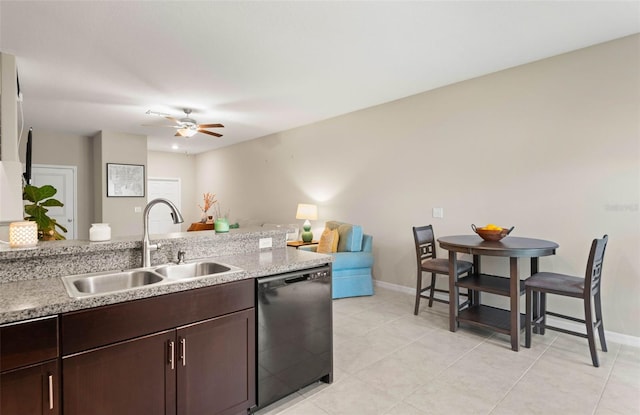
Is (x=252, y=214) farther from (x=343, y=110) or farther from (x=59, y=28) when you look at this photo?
(x=59, y=28)

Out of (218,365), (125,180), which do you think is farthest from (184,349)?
(125,180)

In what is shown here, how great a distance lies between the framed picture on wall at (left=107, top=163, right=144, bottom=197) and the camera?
6641mm

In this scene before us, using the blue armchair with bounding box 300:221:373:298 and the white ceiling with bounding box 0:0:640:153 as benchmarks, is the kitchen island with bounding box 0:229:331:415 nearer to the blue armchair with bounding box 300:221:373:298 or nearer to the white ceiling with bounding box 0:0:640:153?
the white ceiling with bounding box 0:0:640:153

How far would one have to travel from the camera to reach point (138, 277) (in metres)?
1.98

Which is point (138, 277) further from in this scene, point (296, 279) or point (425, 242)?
point (425, 242)


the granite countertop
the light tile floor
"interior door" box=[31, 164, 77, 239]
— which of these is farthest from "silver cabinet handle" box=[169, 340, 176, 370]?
"interior door" box=[31, 164, 77, 239]

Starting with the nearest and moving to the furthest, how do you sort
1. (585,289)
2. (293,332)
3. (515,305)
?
(293,332) < (585,289) < (515,305)

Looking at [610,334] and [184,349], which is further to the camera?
[610,334]

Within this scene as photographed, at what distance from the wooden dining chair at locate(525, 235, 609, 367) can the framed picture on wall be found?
6990mm

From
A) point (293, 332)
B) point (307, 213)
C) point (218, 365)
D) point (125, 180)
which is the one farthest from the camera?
point (125, 180)

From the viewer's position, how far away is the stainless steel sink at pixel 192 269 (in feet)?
6.79

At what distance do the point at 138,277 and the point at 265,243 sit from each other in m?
0.98

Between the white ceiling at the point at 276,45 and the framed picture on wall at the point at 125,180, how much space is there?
2052 mm

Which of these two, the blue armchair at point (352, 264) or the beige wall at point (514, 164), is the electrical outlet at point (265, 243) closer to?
the blue armchair at point (352, 264)
